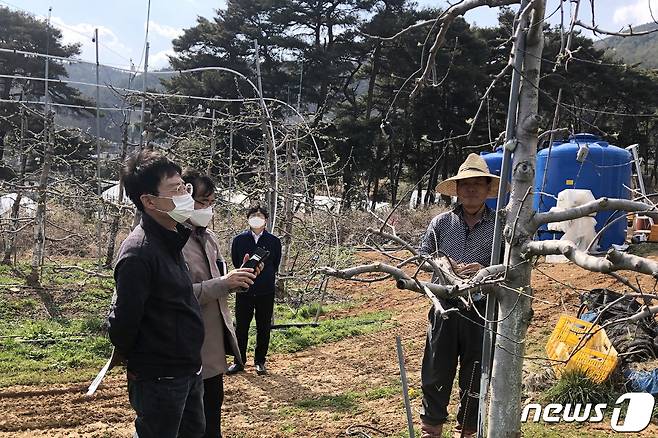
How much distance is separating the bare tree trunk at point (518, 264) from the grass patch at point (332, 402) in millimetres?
2360

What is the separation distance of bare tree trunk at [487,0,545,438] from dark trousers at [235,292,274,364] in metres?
3.13

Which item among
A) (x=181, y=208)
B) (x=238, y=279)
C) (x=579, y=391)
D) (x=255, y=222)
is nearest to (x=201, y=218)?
(x=238, y=279)

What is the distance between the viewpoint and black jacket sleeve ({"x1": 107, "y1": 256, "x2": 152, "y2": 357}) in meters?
1.98

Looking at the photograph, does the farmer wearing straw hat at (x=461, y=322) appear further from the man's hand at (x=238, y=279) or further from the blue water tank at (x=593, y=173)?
the blue water tank at (x=593, y=173)

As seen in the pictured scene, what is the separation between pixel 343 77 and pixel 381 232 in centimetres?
1966

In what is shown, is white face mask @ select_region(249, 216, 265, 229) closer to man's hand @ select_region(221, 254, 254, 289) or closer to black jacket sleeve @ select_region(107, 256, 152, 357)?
man's hand @ select_region(221, 254, 254, 289)

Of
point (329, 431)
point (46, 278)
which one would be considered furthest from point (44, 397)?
point (46, 278)

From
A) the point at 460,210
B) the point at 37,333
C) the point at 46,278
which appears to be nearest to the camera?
the point at 460,210

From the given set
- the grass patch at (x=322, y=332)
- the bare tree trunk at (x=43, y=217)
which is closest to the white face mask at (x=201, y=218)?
the grass patch at (x=322, y=332)

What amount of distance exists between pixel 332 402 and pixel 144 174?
267cm

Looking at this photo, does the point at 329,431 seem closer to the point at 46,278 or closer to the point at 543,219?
the point at 543,219

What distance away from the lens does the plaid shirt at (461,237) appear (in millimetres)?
2766

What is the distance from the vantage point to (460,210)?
2.87 m

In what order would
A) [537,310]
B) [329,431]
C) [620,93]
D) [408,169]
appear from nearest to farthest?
[329,431] → [537,310] → [620,93] → [408,169]
